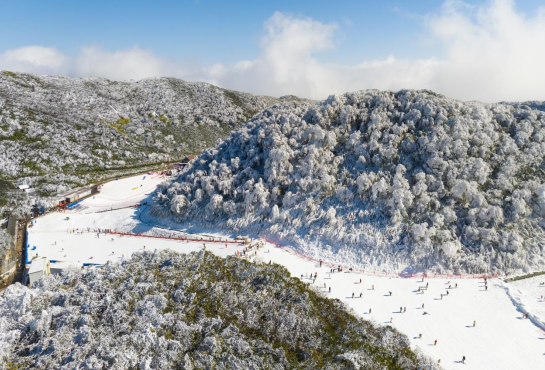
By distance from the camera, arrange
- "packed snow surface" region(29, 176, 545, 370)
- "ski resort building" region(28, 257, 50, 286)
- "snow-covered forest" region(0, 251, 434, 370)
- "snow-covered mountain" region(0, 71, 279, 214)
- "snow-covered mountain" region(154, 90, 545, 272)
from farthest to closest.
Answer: "snow-covered mountain" region(0, 71, 279, 214), "snow-covered mountain" region(154, 90, 545, 272), "ski resort building" region(28, 257, 50, 286), "packed snow surface" region(29, 176, 545, 370), "snow-covered forest" region(0, 251, 434, 370)

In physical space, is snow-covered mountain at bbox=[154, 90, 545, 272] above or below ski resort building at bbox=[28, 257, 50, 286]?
above

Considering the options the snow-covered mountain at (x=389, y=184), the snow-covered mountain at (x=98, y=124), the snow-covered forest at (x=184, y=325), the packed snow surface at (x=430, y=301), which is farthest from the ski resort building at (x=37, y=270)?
the snow-covered mountain at (x=98, y=124)

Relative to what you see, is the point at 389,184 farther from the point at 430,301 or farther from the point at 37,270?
the point at 37,270

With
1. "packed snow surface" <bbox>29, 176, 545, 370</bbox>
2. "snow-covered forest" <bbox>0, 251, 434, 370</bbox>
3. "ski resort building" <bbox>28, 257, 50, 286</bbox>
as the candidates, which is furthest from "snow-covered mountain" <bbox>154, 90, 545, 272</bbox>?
"ski resort building" <bbox>28, 257, 50, 286</bbox>

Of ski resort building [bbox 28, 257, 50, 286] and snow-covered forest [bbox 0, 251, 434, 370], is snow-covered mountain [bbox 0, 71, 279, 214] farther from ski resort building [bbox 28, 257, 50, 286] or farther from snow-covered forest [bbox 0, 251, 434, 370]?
snow-covered forest [bbox 0, 251, 434, 370]

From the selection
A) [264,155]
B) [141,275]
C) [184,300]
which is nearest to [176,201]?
[264,155]

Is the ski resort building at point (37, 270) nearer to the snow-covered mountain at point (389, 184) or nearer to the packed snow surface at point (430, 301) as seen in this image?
the packed snow surface at point (430, 301)

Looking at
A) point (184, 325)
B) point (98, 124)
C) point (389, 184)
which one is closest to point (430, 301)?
point (389, 184)
